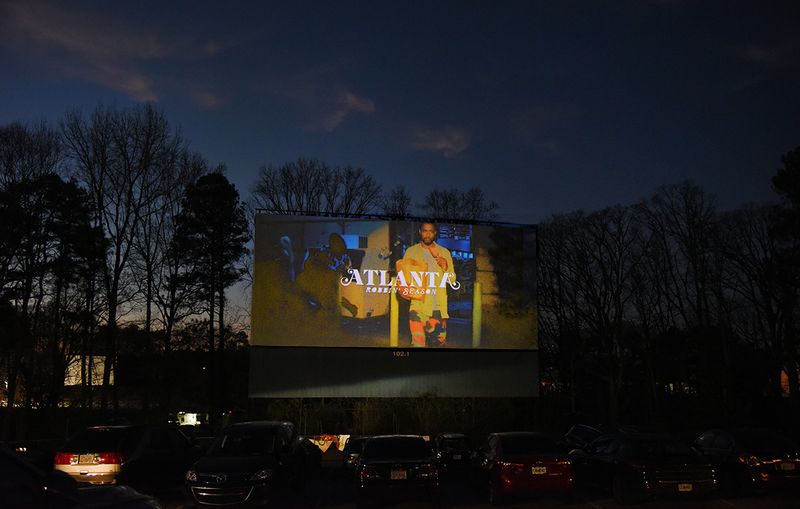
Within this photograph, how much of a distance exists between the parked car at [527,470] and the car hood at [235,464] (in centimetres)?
405

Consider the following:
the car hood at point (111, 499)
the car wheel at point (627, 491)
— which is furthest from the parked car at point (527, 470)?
the car hood at point (111, 499)

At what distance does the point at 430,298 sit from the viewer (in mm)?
29156

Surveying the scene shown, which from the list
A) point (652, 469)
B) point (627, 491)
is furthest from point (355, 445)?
point (652, 469)

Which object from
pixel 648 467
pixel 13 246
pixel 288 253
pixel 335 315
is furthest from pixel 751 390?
pixel 13 246

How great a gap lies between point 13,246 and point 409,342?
1983cm

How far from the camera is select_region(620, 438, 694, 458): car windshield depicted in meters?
12.6

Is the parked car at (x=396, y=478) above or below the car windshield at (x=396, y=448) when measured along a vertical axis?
below

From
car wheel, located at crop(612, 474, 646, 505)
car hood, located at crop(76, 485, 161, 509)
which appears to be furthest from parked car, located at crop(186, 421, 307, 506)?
car hood, located at crop(76, 485, 161, 509)

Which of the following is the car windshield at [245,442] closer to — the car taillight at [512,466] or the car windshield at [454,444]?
the car taillight at [512,466]

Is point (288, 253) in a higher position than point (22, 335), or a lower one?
higher

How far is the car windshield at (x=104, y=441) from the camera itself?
43.1ft

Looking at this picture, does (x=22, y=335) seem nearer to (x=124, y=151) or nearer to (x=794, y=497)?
(x=124, y=151)

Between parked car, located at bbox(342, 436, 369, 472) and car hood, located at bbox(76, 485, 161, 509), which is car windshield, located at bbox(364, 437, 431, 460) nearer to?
parked car, located at bbox(342, 436, 369, 472)

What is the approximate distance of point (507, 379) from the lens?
31.0 metres
